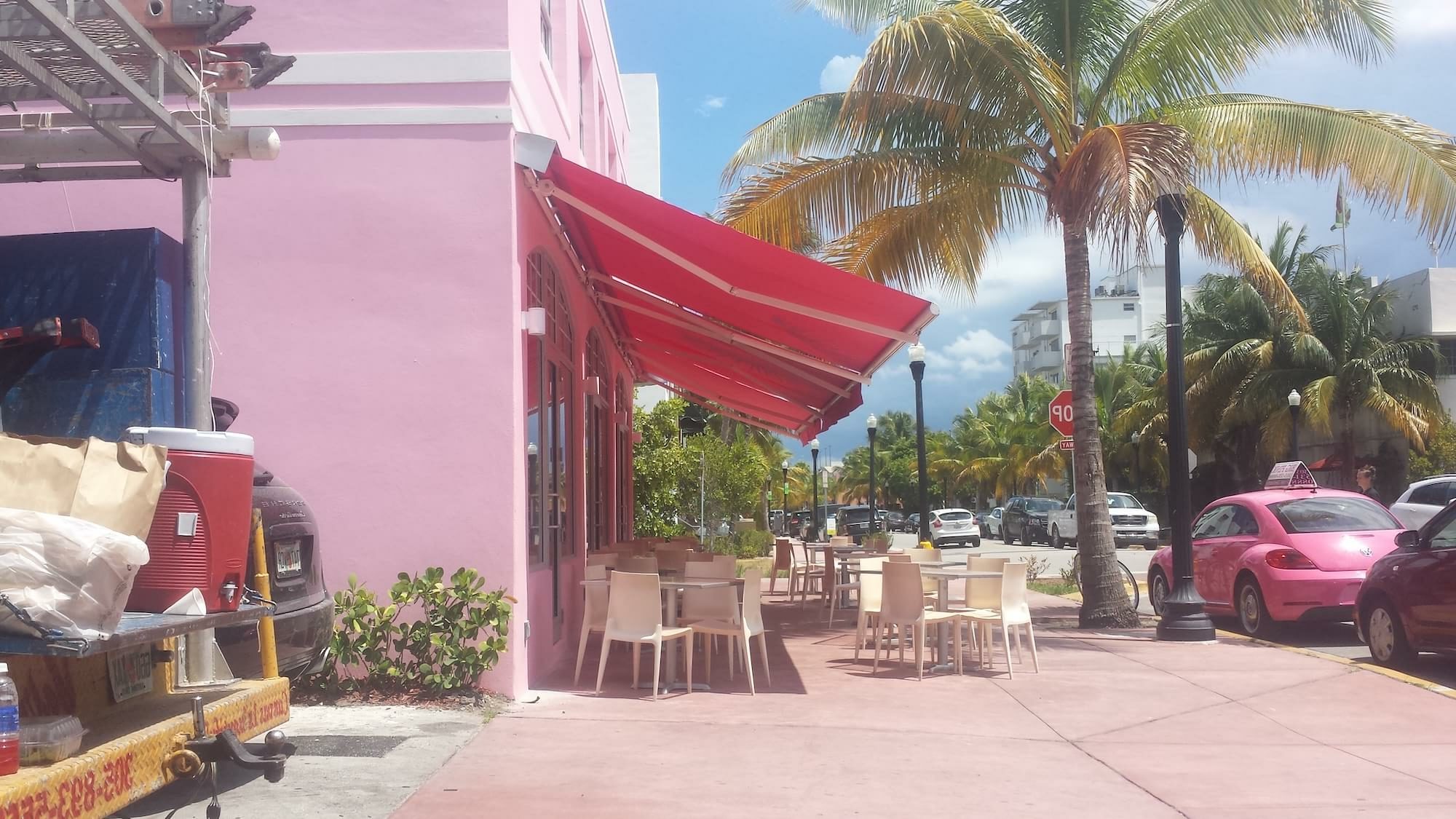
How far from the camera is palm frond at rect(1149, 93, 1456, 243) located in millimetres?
12078

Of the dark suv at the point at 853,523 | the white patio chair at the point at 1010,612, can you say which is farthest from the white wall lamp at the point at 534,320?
the dark suv at the point at 853,523

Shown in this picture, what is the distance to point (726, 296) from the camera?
415 inches

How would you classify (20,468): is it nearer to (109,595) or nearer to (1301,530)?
(109,595)

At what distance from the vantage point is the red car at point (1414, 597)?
9227 millimetres

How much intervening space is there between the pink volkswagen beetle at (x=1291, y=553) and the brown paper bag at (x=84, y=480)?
10.9 meters

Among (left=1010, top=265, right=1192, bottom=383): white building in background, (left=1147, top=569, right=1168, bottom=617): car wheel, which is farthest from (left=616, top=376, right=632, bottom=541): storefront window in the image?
(left=1010, top=265, right=1192, bottom=383): white building in background

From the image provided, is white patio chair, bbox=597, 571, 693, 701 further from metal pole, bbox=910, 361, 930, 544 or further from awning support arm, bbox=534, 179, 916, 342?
metal pole, bbox=910, 361, 930, 544

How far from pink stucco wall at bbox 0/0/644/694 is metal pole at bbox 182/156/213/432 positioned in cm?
315

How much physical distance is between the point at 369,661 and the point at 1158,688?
5.72m

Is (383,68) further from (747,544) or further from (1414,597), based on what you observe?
(747,544)

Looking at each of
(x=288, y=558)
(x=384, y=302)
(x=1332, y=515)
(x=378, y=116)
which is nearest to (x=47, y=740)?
(x=288, y=558)

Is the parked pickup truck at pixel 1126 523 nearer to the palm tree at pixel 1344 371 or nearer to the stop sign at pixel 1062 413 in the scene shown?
the palm tree at pixel 1344 371

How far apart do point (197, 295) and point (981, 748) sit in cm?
485

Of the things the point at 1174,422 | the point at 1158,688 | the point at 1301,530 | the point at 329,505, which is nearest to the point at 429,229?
the point at 329,505
